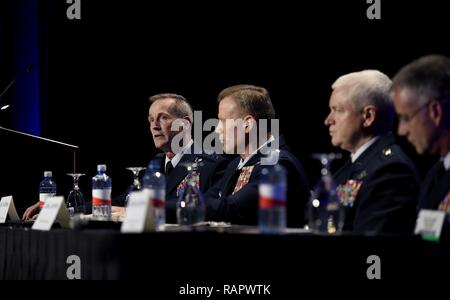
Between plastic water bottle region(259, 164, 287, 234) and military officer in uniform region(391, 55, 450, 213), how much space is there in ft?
1.99

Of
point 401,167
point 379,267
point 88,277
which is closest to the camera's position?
point 379,267

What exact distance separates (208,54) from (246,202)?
1929 mm

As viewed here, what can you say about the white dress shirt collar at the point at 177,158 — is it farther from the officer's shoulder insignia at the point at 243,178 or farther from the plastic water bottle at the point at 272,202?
the plastic water bottle at the point at 272,202

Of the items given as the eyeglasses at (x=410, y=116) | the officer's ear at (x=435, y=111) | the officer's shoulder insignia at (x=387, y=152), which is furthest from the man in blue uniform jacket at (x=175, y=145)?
the officer's ear at (x=435, y=111)

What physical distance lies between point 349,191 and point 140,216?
1.00 metres

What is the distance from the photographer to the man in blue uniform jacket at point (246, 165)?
3.94m

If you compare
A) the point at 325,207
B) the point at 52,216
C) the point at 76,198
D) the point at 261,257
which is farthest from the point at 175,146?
the point at 261,257

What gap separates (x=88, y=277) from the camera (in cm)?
274

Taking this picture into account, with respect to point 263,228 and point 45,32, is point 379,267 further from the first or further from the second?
point 45,32

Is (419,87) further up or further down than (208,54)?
further down

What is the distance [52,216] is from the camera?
320 cm

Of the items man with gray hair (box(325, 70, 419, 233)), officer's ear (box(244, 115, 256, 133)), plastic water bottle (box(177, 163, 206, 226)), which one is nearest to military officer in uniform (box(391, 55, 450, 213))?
man with gray hair (box(325, 70, 419, 233))
